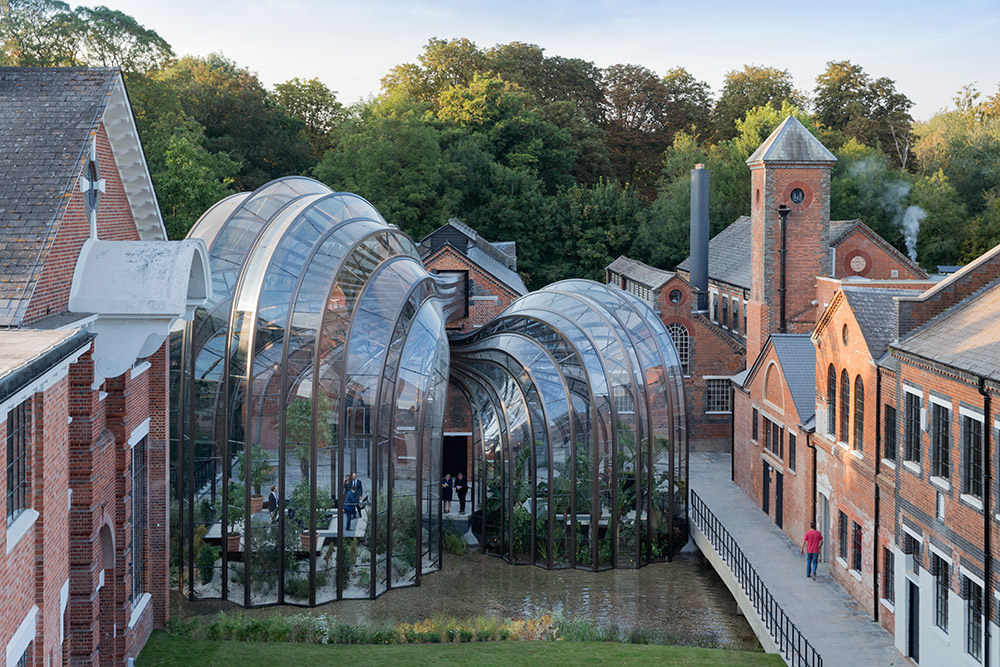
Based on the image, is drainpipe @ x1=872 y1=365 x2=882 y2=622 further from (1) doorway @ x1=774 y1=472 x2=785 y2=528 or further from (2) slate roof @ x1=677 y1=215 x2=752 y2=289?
(2) slate roof @ x1=677 y1=215 x2=752 y2=289

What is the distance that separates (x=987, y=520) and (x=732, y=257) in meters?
34.2

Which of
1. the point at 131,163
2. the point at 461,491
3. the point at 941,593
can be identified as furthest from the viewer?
the point at 461,491

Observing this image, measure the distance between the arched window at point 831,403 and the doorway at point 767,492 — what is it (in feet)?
18.5

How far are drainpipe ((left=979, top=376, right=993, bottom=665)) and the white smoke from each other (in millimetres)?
44259

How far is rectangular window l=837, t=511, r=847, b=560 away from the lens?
76.9 feet

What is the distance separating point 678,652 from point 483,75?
57171 millimetres

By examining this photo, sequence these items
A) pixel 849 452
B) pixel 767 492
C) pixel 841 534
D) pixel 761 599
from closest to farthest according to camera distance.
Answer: pixel 761 599 → pixel 849 452 → pixel 841 534 → pixel 767 492

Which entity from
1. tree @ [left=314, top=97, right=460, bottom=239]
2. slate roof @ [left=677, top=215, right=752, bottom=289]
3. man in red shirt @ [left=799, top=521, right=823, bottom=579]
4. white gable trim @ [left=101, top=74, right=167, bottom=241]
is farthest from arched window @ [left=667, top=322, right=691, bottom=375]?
white gable trim @ [left=101, top=74, right=167, bottom=241]

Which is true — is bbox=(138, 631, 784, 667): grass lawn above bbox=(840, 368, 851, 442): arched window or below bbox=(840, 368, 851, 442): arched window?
below

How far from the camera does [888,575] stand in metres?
20.3

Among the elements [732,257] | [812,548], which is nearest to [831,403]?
[812,548]

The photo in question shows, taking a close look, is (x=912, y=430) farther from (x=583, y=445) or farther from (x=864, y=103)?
(x=864, y=103)

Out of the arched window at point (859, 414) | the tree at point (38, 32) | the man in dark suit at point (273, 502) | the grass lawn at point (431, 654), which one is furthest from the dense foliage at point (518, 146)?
the arched window at point (859, 414)

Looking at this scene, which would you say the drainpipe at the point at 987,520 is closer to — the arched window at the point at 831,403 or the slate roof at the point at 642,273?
the arched window at the point at 831,403
